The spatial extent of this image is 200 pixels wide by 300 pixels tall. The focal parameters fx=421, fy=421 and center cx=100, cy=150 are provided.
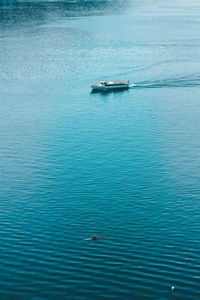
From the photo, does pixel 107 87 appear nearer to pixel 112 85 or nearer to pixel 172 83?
pixel 112 85

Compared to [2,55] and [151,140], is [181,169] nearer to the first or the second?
[151,140]

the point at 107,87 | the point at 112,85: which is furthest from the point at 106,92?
the point at 112,85

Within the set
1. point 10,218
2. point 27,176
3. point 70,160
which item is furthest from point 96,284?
point 70,160

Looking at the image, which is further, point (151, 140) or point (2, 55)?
point (2, 55)

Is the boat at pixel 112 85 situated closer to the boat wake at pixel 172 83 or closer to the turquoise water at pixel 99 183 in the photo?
the turquoise water at pixel 99 183

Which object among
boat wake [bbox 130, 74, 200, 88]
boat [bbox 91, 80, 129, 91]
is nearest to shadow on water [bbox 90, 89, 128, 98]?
boat [bbox 91, 80, 129, 91]

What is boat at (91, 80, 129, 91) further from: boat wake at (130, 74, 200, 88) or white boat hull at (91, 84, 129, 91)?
boat wake at (130, 74, 200, 88)
